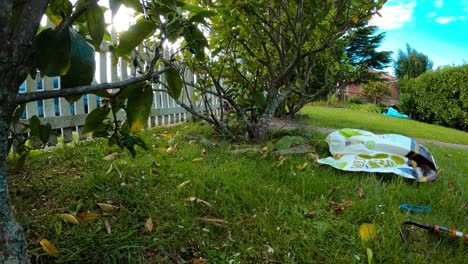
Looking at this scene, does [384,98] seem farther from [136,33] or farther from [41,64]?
[41,64]

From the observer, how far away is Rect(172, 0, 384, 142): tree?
2.54m

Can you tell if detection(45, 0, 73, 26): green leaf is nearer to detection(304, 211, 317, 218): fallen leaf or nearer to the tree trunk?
the tree trunk

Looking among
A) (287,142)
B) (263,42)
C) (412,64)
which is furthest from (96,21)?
(412,64)

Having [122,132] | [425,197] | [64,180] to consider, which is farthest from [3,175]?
[425,197]

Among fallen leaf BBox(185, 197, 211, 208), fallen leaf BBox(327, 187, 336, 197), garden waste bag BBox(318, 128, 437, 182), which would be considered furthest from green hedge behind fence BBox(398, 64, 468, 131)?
fallen leaf BBox(185, 197, 211, 208)

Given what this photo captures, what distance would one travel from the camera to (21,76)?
0.74m

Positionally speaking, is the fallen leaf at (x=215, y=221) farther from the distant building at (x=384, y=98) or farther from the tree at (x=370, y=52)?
the tree at (x=370, y=52)

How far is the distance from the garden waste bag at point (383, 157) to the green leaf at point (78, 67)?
181cm

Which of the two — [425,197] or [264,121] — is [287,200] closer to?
[425,197]

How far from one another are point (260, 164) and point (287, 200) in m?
0.65

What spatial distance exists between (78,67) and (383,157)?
85.0 inches

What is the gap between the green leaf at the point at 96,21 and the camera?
2.95 ft

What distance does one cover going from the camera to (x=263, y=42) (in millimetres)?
2975

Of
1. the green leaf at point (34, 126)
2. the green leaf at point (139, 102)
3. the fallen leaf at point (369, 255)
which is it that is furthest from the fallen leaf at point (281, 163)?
the green leaf at point (34, 126)
